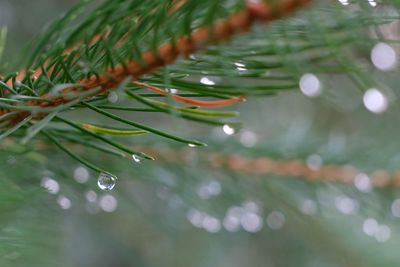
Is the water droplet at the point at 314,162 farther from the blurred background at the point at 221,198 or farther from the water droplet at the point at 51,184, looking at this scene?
the water droplet at the point at 51,184

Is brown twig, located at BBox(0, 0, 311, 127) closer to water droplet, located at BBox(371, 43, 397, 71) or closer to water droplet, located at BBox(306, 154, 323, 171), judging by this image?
water droplet, located at BBox(371, 43, 397, 71)

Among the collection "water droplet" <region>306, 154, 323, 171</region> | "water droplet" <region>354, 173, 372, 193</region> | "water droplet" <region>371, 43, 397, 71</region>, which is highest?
"water droplet" <region>371, 43, 397, 71</region>

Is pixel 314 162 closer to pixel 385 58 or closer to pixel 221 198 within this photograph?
pixel 221 198

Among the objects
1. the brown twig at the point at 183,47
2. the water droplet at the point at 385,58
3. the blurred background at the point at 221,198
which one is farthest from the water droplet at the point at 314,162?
the brown twig at the point at 183,47

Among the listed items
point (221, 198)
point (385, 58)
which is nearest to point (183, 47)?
point (385, 58)

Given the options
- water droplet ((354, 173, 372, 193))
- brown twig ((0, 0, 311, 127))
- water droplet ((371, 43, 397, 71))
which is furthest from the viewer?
water droplet ((354, 173, 372, 193))

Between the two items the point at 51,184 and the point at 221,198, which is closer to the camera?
the point at 51,184

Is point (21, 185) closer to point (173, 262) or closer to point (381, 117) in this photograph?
point (173, 262)

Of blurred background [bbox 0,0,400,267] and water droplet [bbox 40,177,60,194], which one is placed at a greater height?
water droplet [bbox 40,177,60,194]

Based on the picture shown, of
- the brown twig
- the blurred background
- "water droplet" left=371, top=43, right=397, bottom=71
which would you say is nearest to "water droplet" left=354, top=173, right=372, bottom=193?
the blurred background
